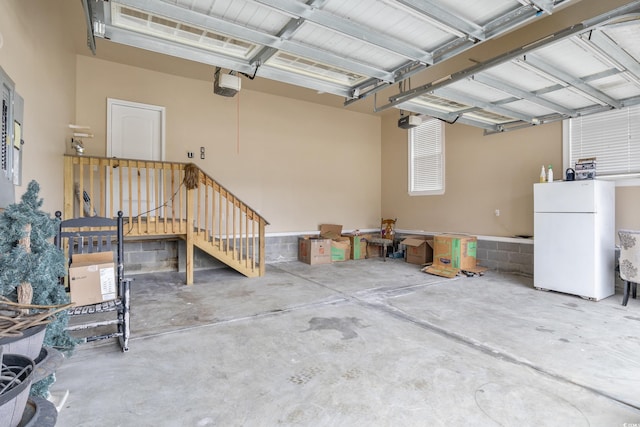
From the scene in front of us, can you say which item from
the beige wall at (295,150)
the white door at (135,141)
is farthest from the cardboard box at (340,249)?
the white door at (135,141)

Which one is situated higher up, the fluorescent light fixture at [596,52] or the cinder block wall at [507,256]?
the fluorescent light fixture at [596,52]

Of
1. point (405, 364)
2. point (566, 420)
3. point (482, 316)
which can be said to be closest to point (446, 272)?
point (482, 316)

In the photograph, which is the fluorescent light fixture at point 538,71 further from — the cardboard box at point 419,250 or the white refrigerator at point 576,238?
the cardboard box at point 419,250

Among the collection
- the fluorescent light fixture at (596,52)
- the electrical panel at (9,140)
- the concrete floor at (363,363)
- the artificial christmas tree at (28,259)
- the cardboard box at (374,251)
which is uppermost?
the fluorescent light fixture at (596,52)

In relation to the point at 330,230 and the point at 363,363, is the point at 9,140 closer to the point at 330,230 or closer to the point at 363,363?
the point at 363,363

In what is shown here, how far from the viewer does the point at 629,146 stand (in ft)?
14.9

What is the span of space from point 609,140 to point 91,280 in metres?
6.66

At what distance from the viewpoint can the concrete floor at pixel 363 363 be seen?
1947mm

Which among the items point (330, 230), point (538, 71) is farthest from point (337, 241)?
point (538, 71)

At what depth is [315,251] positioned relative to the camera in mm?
6961

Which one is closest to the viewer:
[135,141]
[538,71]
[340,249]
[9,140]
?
[9,140]

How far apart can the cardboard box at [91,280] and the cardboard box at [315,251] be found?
4.43m

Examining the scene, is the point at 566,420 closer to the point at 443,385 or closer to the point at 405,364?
the point at 443,385

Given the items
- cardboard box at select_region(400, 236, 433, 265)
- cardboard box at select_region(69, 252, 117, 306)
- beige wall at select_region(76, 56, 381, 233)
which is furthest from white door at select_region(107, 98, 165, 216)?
cardboard box at select_region(400, 236, 433, 265)
